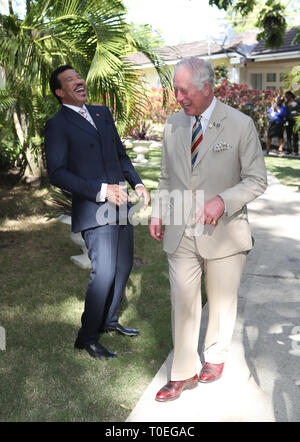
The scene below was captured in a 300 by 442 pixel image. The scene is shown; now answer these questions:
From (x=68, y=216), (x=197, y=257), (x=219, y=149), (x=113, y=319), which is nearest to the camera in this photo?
(x=219, y=149)

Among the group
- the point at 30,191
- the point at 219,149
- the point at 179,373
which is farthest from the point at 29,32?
the point at 179,373

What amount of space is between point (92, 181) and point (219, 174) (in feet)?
2.95

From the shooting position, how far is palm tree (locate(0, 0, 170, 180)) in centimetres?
557

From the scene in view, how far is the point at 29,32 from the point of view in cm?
644

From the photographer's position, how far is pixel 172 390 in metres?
2.91

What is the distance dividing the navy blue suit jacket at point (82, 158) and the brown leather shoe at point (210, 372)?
122cm

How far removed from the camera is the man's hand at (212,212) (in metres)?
2.63

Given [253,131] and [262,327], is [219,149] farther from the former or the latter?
[262,327]

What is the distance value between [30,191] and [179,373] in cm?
682

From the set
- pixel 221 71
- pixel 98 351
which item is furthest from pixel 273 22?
pixel 98 351

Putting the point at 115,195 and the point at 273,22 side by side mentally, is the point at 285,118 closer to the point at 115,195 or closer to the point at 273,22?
Result: the point at 273,22

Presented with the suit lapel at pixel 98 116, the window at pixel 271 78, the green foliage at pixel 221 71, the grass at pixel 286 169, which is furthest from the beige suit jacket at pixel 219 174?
the window at pixel 271 78

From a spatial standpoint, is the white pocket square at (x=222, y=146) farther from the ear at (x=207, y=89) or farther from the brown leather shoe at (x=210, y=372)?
the brown leather shoe at (x=210, y=372)

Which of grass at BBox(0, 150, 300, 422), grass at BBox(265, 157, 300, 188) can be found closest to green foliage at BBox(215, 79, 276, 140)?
grass at BBox(265, 157, 300, 188)
